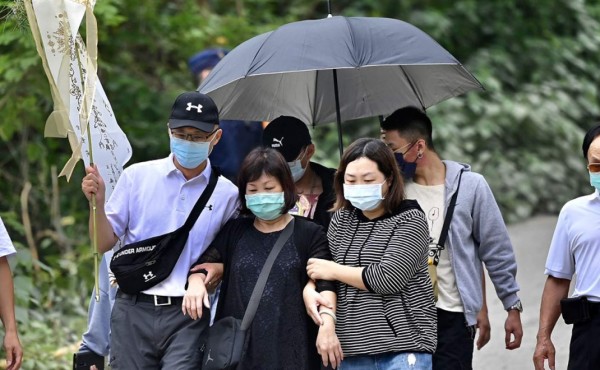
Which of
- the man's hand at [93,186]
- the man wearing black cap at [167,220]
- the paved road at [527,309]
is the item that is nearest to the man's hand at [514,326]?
the man wearing black cap at [167,220]

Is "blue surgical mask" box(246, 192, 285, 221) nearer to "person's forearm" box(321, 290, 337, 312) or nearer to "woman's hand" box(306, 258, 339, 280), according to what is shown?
"woman's hand" box(306, 258, 339, 280)

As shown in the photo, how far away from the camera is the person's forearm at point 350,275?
5.22m

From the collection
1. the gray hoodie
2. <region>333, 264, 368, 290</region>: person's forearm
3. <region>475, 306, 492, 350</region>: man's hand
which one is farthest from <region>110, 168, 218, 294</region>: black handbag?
<region>475, 306, 492, 350</region>: man's hand

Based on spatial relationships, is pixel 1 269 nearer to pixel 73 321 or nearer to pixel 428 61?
pixel 428 61

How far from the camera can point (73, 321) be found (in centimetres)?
966

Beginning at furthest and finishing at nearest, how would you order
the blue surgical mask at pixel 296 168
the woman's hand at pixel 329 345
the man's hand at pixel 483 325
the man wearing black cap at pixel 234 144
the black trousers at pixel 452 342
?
the man wearing black cap at pixel 234 144
the man's hand at pixel 483 325
the blue surgical mask at pixel 296 168
the black trousers at pixel 452 342
the woman's hand at pixel 329 345

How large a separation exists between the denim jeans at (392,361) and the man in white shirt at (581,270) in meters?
0.72

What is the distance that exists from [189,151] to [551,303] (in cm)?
195

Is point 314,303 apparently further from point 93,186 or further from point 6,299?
point 6,299

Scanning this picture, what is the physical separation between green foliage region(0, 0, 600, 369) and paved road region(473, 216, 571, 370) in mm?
870

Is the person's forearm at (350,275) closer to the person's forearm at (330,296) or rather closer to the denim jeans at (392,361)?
the person's forearm at (330,296)

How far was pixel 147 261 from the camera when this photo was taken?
5465 millimetres

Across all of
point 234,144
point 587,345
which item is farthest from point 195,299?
point 234,144

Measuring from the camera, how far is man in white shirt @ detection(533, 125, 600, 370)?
210 inches
